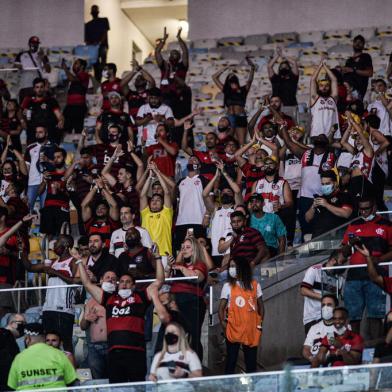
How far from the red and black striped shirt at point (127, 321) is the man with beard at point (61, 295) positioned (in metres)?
0.55

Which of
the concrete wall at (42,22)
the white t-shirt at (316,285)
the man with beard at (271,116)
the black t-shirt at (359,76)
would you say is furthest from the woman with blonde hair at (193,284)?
the concrete wall at (42,22)

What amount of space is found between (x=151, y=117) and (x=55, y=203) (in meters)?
2.59

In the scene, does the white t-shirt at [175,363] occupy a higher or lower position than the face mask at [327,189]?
lower

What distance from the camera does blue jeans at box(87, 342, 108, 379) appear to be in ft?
49.4

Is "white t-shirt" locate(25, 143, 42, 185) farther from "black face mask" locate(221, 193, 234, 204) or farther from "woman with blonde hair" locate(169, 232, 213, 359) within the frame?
"woman with blonde hair" locate(169, 232, 213, 359)

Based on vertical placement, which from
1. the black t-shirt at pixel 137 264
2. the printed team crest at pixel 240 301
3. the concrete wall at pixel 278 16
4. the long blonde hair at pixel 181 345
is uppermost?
the concrete wall at pixel 278 16

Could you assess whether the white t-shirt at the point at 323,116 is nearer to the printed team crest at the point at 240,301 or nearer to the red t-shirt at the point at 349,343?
the printed team crest at the point at 240,301

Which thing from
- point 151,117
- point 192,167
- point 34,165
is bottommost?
point 192,167

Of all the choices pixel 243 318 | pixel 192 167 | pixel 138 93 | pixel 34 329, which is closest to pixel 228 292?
pixel 243 318

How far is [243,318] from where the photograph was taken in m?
15.2

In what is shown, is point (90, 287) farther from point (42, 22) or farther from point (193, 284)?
point (42, 22)

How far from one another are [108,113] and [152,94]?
72cm

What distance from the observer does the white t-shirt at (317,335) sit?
568 inches

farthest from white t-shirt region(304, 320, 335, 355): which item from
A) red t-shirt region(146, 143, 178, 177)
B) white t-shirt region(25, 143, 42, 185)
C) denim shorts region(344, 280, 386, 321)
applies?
white t-shirt region(25, 143, 42, 185)
